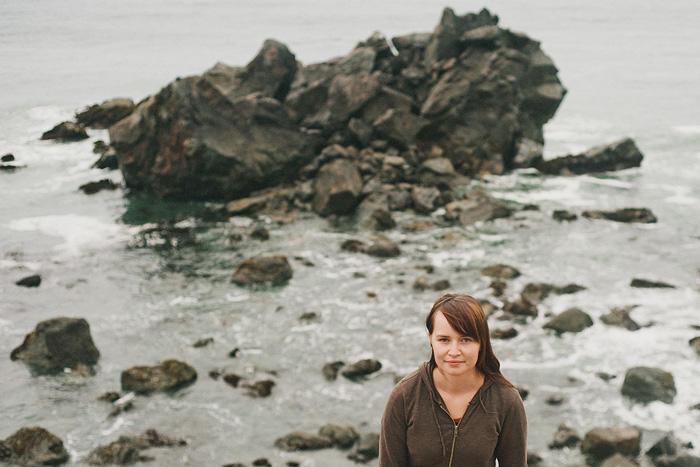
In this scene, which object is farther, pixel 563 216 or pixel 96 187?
pixel 96 187

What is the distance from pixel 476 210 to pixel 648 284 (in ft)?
20.1

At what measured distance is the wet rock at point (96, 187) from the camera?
83.3ft

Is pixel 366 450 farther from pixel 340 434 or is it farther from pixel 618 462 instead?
pixel 618 462

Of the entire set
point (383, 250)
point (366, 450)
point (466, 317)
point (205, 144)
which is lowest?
point (366, 450)

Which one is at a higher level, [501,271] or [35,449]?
[501,271]

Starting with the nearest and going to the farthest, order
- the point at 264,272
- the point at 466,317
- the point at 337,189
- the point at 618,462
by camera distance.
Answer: the point at 466,317, the point at 618,462, the point at 264,272, the point at 337,189

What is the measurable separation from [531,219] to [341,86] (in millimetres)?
9227

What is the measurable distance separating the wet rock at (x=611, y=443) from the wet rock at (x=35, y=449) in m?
7.77

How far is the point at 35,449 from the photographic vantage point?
10.5 m

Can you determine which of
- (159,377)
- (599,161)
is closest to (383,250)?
(159,377)

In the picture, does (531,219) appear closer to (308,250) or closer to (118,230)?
(308,250)

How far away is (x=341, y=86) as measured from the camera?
26.4 metres

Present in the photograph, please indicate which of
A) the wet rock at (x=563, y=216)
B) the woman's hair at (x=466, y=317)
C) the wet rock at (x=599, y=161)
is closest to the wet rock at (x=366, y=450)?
the woman's hair at (x=466, y=317)

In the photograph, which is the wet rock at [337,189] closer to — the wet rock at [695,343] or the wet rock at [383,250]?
the wet rock at [383,250]
